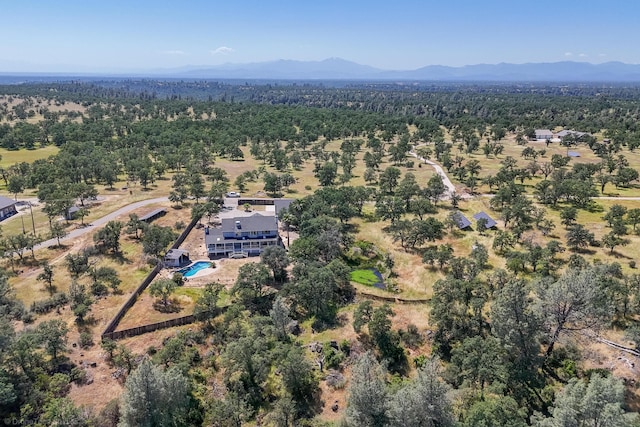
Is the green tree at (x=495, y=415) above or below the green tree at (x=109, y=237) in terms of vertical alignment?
below

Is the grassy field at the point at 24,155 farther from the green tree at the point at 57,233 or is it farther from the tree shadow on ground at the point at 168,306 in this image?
the tree shadow on ground at the point at 168,306

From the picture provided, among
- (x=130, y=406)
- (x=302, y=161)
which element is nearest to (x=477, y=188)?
(x=302, y=161)

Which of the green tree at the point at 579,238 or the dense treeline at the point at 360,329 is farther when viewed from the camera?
the green tree at the point at 579,238

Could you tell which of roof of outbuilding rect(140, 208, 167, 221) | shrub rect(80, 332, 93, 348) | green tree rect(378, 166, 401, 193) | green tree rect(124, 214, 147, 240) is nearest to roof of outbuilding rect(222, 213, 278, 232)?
green tree rect(124, 214, 147, 240)

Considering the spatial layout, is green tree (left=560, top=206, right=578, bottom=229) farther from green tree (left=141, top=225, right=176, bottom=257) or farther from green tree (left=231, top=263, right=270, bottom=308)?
green tree (left=141, top=225, right=176, bottom=257)

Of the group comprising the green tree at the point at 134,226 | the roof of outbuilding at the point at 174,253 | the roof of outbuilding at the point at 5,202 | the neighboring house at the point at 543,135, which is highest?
the neighboring house at the point at 543,135

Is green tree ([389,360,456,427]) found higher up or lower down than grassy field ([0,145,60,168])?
lower down

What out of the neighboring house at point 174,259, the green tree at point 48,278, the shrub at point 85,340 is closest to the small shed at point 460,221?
the neighboring house at point 174,259
